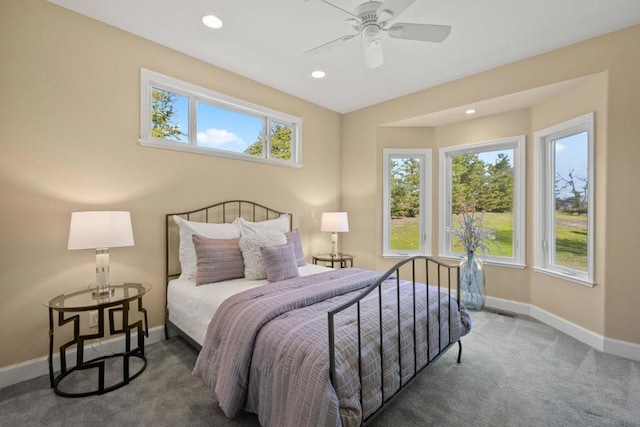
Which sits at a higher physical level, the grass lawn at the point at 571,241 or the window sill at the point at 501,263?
the grass lawn at the point at 571,241

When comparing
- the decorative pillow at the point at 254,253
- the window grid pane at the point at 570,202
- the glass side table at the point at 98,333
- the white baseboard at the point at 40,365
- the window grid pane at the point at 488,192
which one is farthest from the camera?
the window grid pane at the point at 488,192

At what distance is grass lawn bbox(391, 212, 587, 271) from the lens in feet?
10.4

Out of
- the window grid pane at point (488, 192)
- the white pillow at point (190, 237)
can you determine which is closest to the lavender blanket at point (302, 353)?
the white pillow at point (190, 237)

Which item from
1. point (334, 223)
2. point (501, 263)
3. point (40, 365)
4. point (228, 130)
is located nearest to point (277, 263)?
point (334, 223)

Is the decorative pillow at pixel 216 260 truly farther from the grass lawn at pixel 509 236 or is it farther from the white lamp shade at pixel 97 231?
the grass lawn at pixel 509 236

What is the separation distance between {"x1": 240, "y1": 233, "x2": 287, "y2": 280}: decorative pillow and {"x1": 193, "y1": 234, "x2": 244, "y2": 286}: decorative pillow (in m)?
0.07

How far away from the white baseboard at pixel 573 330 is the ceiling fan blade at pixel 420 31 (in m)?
3.06

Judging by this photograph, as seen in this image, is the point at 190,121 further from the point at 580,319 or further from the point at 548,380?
the point at 580,319

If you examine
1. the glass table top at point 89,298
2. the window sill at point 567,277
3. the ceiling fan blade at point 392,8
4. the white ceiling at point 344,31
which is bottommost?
the window sill at point 567,277

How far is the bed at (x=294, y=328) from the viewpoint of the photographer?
1.37 metres

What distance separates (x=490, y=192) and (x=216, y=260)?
362cm

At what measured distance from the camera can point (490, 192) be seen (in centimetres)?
401

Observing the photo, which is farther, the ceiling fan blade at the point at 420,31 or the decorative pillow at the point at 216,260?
the decorative pillow at the point at 216,260

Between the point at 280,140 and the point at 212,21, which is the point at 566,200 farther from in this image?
the point at 212,21
